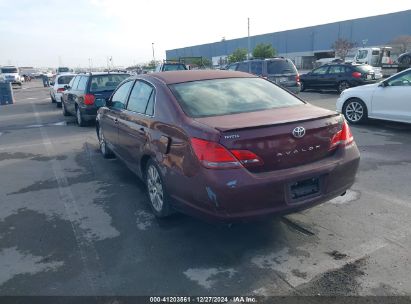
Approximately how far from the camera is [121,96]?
5.71m

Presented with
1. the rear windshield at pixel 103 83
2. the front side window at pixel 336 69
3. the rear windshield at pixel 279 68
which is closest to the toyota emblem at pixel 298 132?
the rear windshield at pixel 103 83

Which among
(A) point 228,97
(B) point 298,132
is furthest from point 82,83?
(B) point 298,132

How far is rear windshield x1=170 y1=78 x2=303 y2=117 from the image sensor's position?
3.82m

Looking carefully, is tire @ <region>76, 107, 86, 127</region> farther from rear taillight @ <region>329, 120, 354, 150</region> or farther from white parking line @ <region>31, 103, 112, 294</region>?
rear taillight @ <region>329, 120, 354, 150</region>

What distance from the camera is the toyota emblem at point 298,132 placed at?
331 centimetres

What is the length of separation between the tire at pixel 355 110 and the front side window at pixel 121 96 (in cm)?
634

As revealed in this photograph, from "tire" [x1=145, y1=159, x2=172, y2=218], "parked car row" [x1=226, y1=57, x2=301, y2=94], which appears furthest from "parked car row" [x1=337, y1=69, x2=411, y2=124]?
"tire" [x1=145, y1=159, x2=172, y2=218]

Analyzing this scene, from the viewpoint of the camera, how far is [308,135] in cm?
340

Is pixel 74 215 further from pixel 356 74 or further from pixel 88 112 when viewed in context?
pixel 356 74

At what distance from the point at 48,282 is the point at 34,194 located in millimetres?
2604

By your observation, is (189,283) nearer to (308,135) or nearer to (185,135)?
(185,135)

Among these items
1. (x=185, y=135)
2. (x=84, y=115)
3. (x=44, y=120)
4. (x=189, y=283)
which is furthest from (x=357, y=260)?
(x=44, y=120)

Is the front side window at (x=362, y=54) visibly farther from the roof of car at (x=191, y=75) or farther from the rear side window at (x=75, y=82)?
the roof of car at (x=191, y=75)

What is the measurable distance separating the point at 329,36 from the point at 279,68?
54.5 metres
